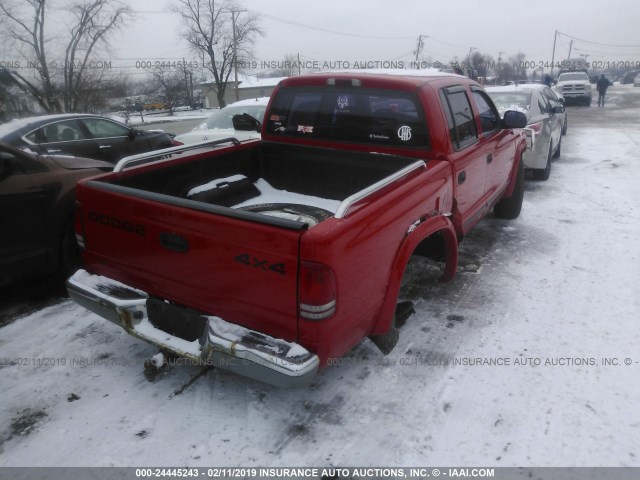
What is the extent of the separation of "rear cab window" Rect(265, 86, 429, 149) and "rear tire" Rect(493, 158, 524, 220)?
2.75m

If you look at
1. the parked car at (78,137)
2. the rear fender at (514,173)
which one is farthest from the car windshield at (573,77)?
the parked car at (78,137)

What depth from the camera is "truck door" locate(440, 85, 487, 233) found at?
378cm

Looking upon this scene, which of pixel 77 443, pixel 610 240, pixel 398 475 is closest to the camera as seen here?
pixel 398 475

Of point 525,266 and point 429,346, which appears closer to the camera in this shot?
point 429,346

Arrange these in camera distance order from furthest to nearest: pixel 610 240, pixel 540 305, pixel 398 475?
1. pixel 610 240
2. pixel 540 305
3. pixel 398 475

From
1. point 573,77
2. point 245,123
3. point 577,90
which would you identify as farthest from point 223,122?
point 573,77

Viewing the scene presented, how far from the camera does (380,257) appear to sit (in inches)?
103

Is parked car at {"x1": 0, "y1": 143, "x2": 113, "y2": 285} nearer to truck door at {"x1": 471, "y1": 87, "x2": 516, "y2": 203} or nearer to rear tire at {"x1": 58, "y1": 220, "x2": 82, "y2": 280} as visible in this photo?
rear tire at {"x1": 58, "y1": 220, "x2": 82, "y2": 280}

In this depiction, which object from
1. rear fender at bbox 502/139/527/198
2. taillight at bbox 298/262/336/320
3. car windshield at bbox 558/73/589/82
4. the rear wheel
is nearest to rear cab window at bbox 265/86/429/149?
taillight at bbox 298/262/336/320

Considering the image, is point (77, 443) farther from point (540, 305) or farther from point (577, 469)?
point (540, 305)

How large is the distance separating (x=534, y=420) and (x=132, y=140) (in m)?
7.48

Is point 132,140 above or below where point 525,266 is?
above

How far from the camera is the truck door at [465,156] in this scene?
3.78 m

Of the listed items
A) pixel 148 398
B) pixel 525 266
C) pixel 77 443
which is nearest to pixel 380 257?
pixel 148 398
